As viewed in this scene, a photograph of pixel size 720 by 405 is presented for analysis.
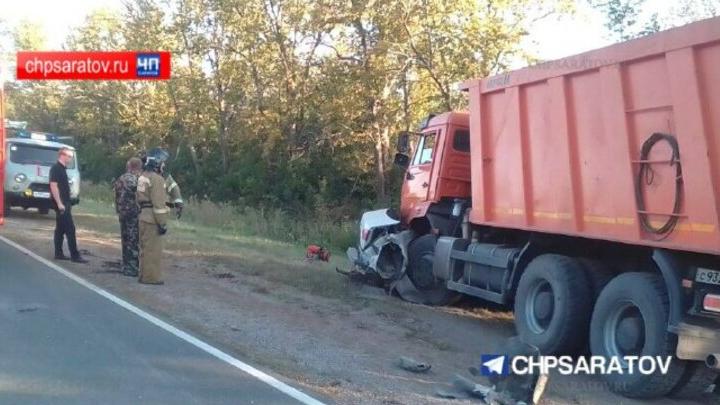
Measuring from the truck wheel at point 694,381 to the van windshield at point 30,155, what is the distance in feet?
62.6

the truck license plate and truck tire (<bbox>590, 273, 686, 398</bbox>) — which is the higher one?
the truck license plate

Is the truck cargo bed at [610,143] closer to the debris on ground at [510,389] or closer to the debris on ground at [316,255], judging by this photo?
the debris on ground at [510,389]

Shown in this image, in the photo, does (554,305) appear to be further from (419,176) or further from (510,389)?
(419,176)

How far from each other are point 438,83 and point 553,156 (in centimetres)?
1323

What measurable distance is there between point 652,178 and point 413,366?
266 centimetres

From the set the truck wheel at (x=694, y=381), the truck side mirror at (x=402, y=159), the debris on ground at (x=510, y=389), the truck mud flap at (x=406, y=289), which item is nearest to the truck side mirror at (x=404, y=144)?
the truck side mirror at (x=402, y=159)

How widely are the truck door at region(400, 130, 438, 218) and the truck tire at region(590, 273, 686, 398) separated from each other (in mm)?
4655

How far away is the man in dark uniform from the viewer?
12766 millimetres

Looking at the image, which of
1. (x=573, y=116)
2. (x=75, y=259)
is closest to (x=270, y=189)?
(x=75, y=259)

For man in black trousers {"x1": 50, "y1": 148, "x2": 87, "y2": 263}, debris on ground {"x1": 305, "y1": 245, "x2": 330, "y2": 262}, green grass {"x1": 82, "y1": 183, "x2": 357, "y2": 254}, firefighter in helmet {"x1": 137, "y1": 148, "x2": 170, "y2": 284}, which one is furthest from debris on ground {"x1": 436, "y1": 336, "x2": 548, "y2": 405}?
green grass {"x1": 82, "y1": 183, "x2": 357, "y2": 254}

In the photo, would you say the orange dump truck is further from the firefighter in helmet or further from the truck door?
the firefighter in helmet

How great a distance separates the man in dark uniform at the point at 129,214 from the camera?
12.8 m

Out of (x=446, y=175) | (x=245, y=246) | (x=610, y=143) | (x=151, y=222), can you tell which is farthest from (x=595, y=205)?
(x=245, y=246)

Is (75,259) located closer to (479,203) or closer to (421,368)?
(479,203)
